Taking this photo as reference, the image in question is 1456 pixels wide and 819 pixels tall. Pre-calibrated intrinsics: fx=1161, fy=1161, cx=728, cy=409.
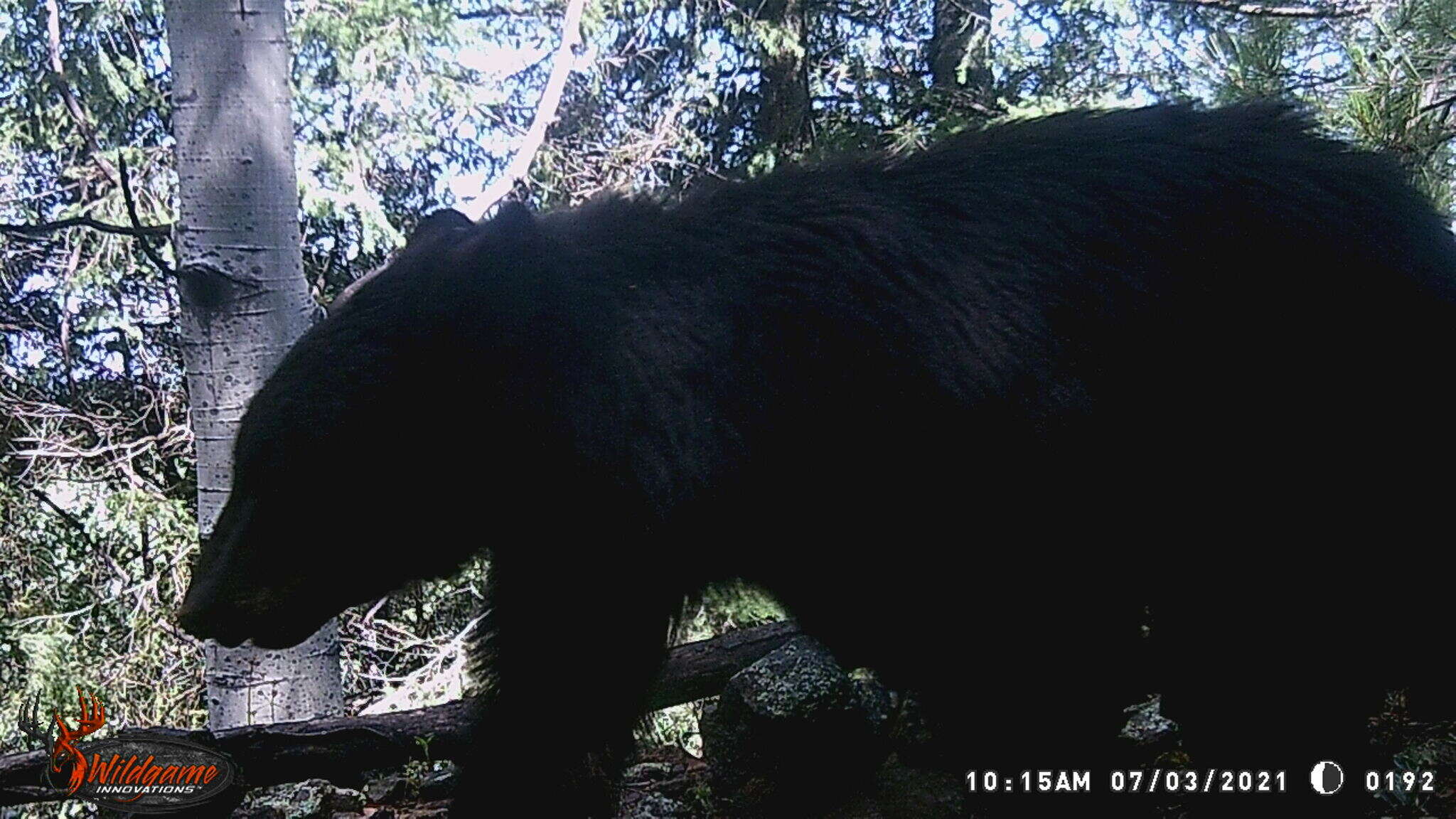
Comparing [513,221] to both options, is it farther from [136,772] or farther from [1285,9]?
[1285,9]

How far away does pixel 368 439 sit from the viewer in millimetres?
2199

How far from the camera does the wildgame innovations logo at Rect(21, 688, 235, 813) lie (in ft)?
8.90

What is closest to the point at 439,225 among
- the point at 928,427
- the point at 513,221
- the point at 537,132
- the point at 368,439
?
the point at 513,221

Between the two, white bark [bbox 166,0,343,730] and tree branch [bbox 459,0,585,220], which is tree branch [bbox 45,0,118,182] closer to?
tree branch [bbox 459,0,585,220]

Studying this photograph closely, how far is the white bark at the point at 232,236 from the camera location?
3805mm

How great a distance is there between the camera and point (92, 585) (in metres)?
6.75

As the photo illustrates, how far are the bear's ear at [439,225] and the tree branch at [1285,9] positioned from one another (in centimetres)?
365

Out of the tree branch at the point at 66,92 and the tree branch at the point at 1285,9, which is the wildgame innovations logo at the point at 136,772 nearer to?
the tree branch at the point at 1285,9

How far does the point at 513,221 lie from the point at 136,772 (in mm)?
1640

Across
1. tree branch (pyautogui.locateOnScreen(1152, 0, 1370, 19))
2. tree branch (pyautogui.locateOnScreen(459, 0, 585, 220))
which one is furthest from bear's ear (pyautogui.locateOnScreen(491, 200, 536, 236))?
tree branch (pyautogui.locateOnScreen(1152, 0, 1370, 19))

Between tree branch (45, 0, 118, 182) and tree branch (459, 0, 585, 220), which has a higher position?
tree branch (45, 0, 118, 182)

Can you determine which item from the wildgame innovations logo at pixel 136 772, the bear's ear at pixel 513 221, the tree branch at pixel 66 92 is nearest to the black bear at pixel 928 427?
the bear's ear at pixel 513 221

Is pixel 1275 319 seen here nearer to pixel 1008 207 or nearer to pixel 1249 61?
pixel 1008 207

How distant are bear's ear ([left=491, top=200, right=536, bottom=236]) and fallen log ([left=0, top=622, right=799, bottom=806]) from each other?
0.96 metres
